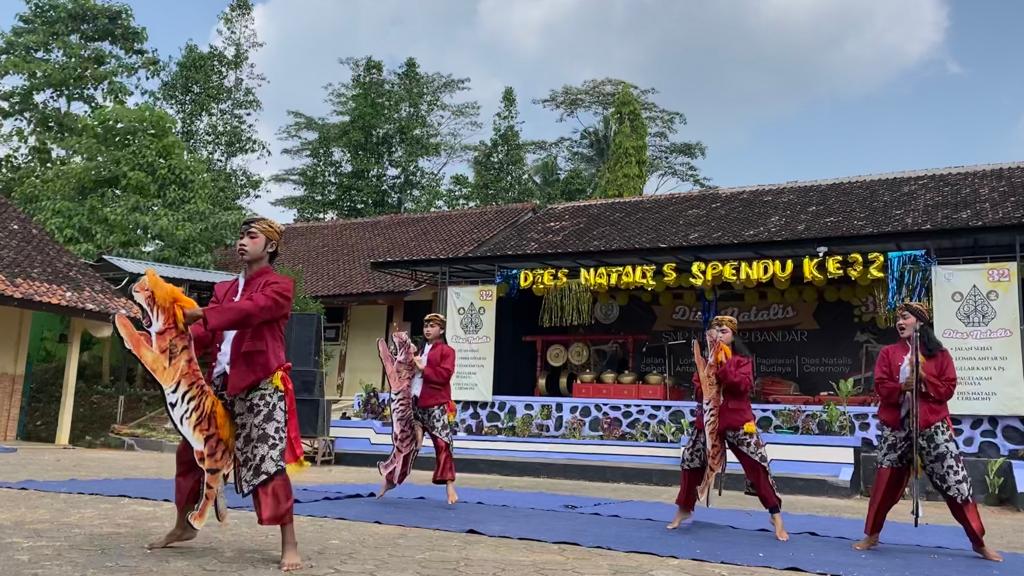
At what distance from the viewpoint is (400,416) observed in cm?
712

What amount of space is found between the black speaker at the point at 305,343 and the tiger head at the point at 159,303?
725 centimetres

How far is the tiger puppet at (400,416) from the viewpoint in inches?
272

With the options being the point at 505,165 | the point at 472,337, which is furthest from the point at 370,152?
the point at 472,337

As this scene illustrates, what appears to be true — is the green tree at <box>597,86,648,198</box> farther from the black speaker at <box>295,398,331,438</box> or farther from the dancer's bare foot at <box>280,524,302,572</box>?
the dancer's bare foot at <box>280,524,302,572</box>

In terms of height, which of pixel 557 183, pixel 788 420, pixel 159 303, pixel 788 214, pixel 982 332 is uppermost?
pixel 557 183

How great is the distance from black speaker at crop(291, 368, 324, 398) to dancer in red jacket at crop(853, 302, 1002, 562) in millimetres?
7438

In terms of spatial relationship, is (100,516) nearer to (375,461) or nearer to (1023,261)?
(375,461)

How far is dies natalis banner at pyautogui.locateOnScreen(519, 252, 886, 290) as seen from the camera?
1106 cm

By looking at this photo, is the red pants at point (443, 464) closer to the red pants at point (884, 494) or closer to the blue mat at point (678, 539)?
the blue mat at point (678, 539)

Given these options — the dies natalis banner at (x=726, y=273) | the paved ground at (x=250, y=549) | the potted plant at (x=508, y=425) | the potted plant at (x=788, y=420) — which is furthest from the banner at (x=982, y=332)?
the potted plant at (x=508, y=425)

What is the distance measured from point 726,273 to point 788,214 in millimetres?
2072

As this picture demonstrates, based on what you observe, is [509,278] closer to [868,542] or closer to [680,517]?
[680,517]

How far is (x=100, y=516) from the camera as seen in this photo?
5.29 metres

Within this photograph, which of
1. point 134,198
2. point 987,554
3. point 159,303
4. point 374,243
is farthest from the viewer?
point 374,243
